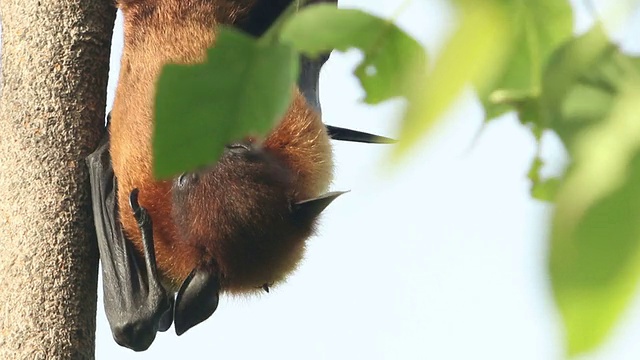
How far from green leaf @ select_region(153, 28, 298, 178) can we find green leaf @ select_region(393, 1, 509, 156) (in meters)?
0.09

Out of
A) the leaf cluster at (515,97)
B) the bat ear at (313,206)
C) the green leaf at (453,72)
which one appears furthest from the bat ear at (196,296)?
the green leaf at (453,72)

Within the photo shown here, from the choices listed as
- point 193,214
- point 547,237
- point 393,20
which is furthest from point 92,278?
point 547,237

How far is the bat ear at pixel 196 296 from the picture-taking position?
272 cm

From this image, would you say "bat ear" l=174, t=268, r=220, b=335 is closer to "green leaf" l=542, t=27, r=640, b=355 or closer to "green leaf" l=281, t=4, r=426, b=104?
"green leaf" l=281, t=4, r=426, b=104

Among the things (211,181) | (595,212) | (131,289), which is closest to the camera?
(595,212)

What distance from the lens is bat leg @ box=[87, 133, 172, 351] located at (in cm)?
257

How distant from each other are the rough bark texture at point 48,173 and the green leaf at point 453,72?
6.07 ft

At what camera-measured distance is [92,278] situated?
86.5 inches

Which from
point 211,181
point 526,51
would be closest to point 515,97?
point 526,51

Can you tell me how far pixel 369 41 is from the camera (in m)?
0.48

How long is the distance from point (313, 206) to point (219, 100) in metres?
2.19

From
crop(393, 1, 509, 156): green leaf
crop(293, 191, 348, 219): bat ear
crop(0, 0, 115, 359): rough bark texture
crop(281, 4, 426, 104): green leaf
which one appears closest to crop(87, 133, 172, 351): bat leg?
crop(0, 0, 115, 359): rough bark texture

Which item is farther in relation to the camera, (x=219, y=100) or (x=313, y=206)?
(x=313, y=206)

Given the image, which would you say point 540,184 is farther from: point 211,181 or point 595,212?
point 211,181
